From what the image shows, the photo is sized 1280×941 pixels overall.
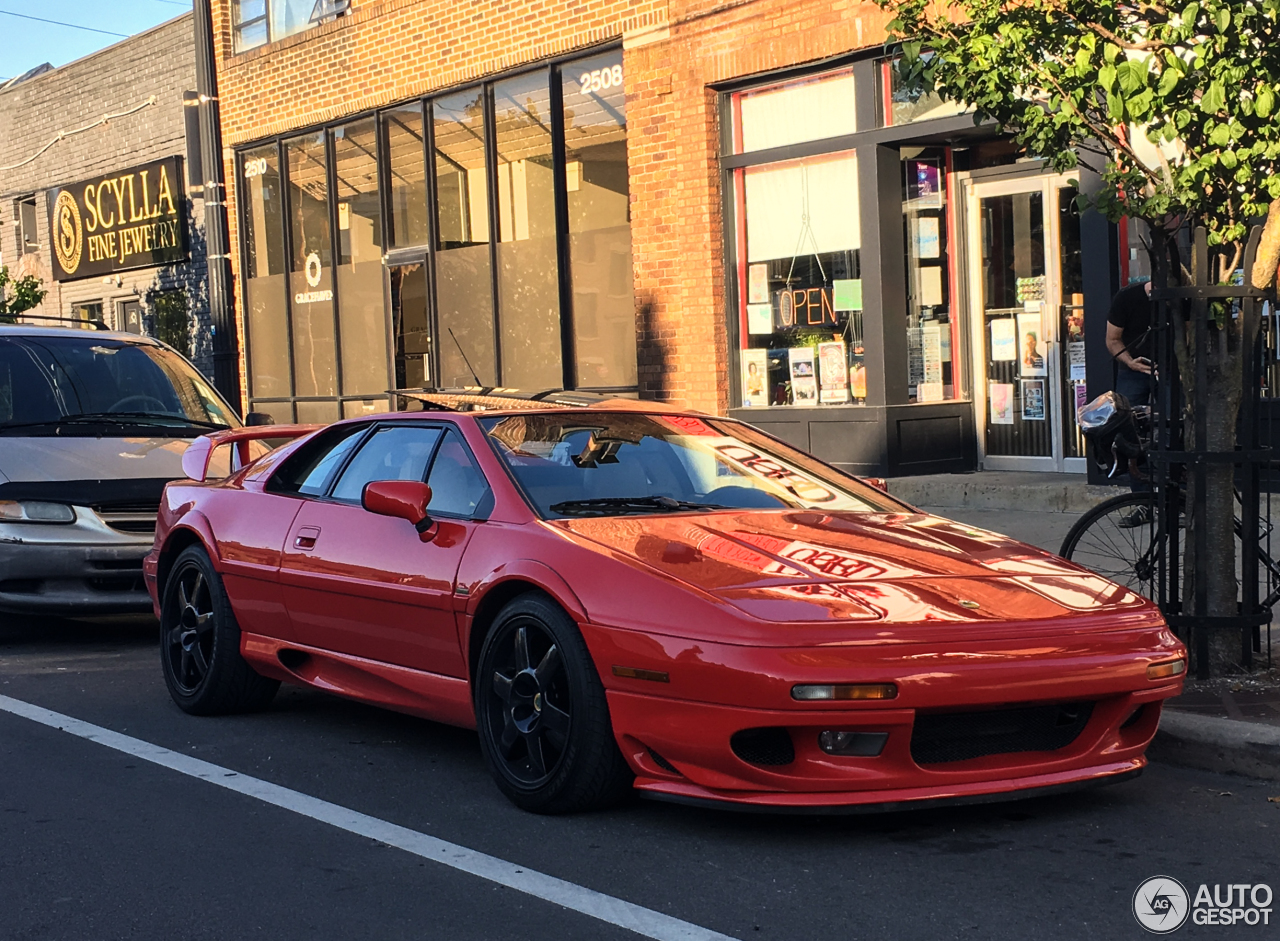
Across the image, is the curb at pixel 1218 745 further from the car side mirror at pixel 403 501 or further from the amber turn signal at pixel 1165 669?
the car side mirror at pixel 403 501

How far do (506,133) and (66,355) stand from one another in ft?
22.4

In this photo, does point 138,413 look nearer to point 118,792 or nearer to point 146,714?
point 146,714

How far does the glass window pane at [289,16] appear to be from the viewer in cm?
1872

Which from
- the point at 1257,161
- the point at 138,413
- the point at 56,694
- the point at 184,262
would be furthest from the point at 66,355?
the point at 184,262

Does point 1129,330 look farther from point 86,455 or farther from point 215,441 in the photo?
point 86,455

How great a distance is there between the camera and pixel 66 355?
33.8ft

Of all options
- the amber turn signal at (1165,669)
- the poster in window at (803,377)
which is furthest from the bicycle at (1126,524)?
the poster in window at (803,377)

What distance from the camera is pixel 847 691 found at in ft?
15.0

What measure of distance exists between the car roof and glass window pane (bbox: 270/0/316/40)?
8.73m

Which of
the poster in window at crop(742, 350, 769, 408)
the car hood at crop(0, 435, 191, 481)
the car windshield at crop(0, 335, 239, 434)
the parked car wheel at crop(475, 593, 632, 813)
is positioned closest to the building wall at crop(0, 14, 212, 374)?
the poster in window at crop(742, 350, 769, 408)

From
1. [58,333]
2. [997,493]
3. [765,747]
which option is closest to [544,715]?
[765,747]

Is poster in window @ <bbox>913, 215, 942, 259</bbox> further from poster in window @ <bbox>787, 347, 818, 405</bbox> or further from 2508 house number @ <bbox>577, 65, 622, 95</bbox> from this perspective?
2508 house number @ <bbox>577, 65, 622, 95</bbox>

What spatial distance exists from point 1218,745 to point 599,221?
34.2 feet

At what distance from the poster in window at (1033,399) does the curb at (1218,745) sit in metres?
7.25
